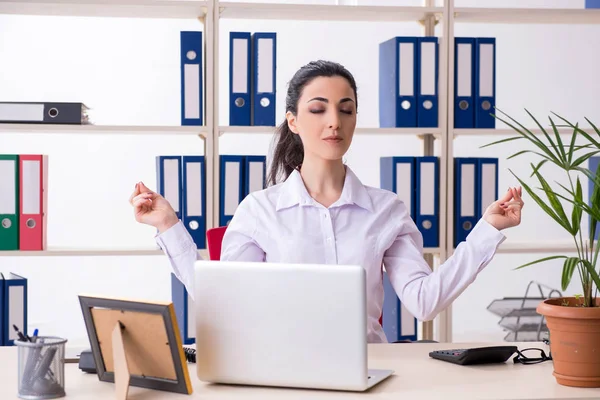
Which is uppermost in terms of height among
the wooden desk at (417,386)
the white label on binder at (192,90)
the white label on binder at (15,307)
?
the white label on binder at (192,90)

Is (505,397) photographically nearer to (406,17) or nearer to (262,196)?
(262,196)

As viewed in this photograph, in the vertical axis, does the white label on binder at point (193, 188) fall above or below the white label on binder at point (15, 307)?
above

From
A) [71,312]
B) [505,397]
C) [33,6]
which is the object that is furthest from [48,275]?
[505,397]

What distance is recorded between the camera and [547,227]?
535cm

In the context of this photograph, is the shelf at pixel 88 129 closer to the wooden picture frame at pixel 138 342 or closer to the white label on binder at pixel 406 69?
the white label on binder at pixel 406 69

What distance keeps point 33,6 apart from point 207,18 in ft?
2.15

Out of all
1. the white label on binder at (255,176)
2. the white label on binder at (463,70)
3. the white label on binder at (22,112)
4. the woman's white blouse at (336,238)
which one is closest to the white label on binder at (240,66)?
the white label on binder at (255,176)

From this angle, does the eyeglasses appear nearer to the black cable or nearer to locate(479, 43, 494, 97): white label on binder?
the black cable

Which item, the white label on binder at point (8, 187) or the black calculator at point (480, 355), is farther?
the white label on binder at point (8, 187)

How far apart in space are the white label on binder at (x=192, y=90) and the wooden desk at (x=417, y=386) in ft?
4.86

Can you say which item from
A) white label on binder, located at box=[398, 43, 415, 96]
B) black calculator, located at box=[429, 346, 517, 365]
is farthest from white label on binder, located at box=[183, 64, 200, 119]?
black calculator, located at box=[429, 346, 517, 365]

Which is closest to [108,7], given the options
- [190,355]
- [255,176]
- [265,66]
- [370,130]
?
[265,66]

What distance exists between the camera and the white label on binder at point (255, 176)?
3012 millimetres

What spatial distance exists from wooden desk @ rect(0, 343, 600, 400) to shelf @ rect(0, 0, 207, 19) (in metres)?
1.63
